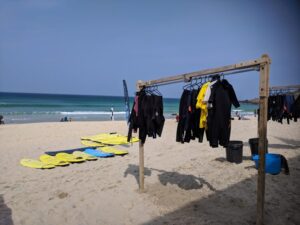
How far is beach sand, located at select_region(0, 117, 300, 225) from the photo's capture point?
4.16 metres

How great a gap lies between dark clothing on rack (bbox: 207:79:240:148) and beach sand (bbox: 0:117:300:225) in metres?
1.31

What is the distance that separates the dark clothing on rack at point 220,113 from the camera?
12.3ft

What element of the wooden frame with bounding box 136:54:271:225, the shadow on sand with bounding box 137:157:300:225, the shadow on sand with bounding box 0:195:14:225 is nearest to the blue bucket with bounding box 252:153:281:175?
the shadow on sand with bounding box 137:157:300:225

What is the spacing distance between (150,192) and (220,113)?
93.4 inches

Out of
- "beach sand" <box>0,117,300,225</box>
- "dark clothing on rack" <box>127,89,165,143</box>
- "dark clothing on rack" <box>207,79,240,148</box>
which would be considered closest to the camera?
"dark clothing on rack" <box>207,79,240,148</box>

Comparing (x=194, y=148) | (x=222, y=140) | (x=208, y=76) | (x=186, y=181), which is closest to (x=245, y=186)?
(x=186, y=181)

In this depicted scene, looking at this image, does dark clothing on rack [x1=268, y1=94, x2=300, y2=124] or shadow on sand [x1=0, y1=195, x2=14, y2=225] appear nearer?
shadow on sand [x1=0, y1=195, x2=14, y2=225]

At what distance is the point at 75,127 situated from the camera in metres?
15.5

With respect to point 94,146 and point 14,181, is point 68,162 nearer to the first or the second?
point 14,181

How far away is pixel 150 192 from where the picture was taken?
17.0 ft

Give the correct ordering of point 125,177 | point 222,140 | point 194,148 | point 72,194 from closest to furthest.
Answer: point 222,140 < point 72,194 < point 125,177 < point 194,148

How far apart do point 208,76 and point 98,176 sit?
12.2ft

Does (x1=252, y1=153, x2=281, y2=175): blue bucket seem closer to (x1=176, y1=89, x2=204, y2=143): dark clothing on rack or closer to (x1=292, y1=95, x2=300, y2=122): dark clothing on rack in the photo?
(x1=292, y1=95, x2=300, y2=122): dark clothing on rack

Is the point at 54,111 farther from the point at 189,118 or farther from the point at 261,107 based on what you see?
the point at 261,107
